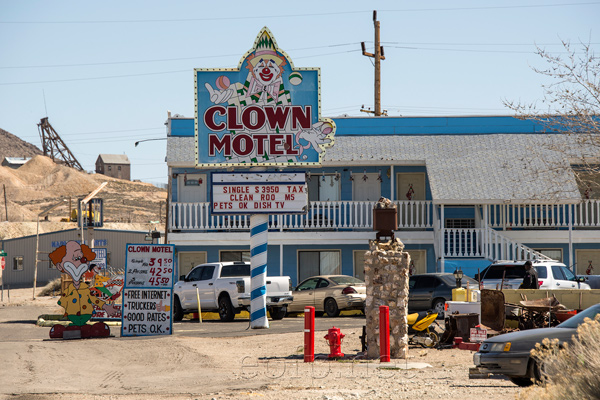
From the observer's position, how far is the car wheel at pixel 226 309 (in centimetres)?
2542

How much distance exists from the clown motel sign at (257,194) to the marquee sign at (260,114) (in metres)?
0.40

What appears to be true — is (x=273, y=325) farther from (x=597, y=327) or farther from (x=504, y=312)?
(x=597, y=327)

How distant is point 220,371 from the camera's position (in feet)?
46.2

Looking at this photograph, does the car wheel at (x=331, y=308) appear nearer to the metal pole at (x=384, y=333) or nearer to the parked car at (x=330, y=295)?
the parked car at (x=330, y=295)

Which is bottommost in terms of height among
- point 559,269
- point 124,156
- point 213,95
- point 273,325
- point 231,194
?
point 273,325

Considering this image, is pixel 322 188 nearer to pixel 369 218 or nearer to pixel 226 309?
pixel 369 218

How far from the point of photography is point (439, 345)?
1728 cm

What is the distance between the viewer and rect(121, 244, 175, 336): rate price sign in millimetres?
20250

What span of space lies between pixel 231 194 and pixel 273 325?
12.5 feet

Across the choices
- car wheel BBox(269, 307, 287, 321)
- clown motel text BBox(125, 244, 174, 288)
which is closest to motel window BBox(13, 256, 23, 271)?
car wheel BBox(269, 307, 287, 321)

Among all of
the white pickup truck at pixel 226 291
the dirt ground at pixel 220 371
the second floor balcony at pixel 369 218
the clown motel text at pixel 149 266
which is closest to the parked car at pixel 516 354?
the dirt ground at pixel 220 371

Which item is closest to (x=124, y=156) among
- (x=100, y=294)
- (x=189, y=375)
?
(x=100, y=294)

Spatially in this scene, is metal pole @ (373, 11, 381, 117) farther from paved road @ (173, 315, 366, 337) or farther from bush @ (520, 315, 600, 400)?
bush @ (520, 315, 600, 400)

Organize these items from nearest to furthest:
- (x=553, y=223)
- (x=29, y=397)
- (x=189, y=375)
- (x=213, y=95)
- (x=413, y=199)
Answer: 1. (x=29, y=397)
2. (x=189, y=375)
3. (x=213, y=95)
4. (x=553, y=223)
5. (x=413, y=199)
